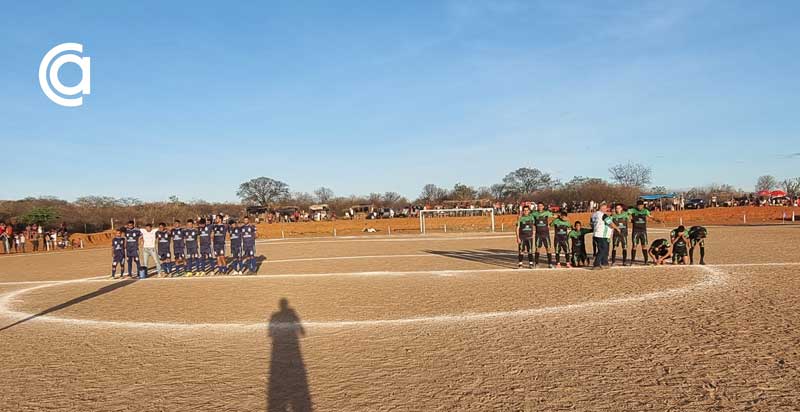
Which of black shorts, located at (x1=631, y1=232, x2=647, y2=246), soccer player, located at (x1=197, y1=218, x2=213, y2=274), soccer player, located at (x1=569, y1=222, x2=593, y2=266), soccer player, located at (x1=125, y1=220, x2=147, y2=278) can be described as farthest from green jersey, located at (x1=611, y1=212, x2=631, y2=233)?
soccer player, located at (x1=125, y1=220, x2=147, y2=278)

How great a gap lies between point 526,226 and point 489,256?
14.1 feet

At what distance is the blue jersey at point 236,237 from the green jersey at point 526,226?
8.82 m

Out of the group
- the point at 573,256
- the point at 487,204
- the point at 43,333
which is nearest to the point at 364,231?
the point at 487,204

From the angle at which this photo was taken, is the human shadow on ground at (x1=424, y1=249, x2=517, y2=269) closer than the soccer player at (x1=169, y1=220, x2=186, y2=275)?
Yes

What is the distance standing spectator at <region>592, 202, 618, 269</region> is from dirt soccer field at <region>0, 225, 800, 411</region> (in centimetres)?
81

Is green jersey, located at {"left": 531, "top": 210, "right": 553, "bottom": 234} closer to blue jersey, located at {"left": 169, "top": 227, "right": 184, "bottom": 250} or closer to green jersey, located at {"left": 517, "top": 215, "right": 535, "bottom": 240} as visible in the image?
green jersey, located at {"left": 517, "top": 215, "right": 535, "bottom": 240}

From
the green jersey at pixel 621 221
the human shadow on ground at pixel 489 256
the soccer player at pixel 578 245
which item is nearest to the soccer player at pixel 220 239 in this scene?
the human shadow on ground at pixel 489 256

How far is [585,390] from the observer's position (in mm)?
4500

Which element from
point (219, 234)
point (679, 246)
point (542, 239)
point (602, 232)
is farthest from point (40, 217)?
point (679, 246)

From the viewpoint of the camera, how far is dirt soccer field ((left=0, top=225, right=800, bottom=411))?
452cm

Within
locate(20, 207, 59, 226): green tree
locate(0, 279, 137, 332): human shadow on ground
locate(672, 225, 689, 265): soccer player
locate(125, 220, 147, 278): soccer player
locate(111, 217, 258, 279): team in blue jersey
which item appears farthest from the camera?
locate(20, 207, 59, 226): green tree

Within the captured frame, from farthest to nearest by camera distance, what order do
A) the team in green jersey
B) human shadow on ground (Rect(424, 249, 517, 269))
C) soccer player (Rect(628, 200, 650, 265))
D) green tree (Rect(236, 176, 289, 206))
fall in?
green tree (Rect(236, 176, 289, 206)), human shadow on ground (Rect(424, 249, 517, 269)), soccer player (Rect(628, 200, 650, 265)), the team in green jersey

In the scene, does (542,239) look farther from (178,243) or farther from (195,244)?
(178,243)

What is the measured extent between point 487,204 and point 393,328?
50.6 m
